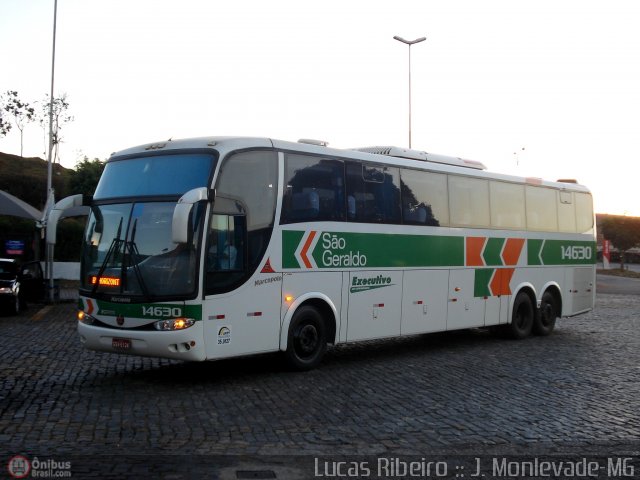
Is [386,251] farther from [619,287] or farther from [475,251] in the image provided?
[619,287]

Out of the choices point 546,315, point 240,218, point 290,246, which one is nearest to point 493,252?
point 546,315

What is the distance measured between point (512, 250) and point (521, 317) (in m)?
1.69

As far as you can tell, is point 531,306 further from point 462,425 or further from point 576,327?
point 462,425

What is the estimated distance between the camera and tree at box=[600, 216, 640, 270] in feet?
206

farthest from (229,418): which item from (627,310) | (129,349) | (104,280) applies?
(627,310)

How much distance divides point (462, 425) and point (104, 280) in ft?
16.9

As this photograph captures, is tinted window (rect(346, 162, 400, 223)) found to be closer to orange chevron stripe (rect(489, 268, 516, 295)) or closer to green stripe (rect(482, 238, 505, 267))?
green stripe (rect(482, 238, 505, 267))

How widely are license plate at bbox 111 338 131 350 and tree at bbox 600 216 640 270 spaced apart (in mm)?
57788

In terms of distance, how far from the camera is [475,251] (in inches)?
623

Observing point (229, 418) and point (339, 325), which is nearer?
point (229, 418)

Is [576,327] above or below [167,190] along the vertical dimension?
below

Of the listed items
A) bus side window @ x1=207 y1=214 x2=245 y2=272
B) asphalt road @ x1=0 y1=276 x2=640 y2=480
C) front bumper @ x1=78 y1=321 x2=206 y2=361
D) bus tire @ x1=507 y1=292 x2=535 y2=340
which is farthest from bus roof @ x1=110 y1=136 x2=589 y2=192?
asphalt road @ x1=0 y1=276 x2=640 y2=480

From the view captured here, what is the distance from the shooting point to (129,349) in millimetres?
10305

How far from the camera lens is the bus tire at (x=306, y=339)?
460 inches
